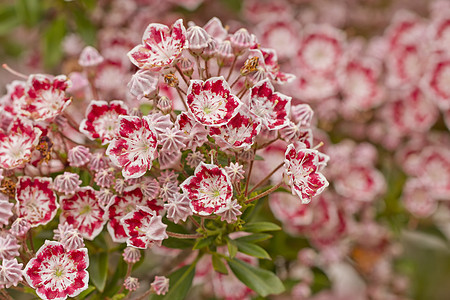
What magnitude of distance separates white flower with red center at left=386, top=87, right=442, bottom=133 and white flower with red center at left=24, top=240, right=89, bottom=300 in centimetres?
191

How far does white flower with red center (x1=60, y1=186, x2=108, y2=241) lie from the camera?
1.34 m

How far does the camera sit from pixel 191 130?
3.87 ft

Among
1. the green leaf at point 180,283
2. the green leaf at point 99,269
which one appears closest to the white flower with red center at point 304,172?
the green leaf at point 180,283

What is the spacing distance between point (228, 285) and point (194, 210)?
79cm

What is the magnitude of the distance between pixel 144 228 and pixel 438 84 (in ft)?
5.93

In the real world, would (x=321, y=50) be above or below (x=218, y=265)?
above

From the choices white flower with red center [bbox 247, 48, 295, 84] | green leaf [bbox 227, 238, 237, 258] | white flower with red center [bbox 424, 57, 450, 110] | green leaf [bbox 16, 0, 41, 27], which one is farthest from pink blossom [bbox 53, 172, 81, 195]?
white flower with red center [bbox 424, 57, 450, 110]

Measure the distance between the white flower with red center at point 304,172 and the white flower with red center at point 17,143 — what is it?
71 centimetres

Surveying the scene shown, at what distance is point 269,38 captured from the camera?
253 cm

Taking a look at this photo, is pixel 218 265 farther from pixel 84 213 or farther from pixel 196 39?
pixel 196 39

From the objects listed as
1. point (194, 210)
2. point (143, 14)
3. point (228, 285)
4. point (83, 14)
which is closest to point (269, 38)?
point (143, 14)

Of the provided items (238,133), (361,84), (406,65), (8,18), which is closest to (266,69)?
(238,133)

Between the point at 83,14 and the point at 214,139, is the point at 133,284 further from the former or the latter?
the point at 83,14

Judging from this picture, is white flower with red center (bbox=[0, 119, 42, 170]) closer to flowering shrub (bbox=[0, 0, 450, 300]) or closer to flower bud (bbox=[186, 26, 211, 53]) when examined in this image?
flowering shrub (bbox=[0, 0, 450, 300])
